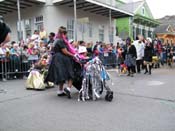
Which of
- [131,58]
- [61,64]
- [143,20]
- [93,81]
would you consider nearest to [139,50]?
[131,58]

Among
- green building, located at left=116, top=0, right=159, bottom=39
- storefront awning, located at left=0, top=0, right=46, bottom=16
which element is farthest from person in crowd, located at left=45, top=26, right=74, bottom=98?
green building, located at left=116, top=0, right=159, bottom=39

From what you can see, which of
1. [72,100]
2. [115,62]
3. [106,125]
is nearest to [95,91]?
[72,100]

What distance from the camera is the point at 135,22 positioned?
33156 millimetres

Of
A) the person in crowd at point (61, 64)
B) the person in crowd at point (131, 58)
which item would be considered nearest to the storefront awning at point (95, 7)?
the person in crowd at point (131, 58)

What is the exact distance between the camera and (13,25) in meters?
22.5

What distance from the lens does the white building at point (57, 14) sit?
19.5 metres

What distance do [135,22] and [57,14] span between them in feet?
50.6

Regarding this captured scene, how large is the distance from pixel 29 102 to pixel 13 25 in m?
16.2

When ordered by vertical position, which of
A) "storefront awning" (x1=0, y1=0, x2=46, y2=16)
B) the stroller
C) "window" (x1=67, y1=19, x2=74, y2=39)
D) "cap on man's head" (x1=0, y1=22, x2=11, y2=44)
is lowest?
the stroller

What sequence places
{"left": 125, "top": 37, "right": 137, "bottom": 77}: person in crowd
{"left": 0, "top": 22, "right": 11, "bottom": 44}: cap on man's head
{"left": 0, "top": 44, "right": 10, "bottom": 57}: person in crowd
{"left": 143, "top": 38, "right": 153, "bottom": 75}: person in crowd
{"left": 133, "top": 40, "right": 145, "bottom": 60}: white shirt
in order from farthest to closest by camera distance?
{"left": 143, "top": 38, "right": 153, "bottom": 75}: person in crowd
{"left": 133, "top": 40, "right": 145, "bottom": 60}: white shirt
{"left": 125, "top": 37, "right": 137, "bottom": 77}: person in crowd
{"left": 0, "top": 44, "right": 10, "bottom": 57}: person in crowd
{"left": 0, "top": 22, "right": 11, "bottom": 44}: cap on man's head

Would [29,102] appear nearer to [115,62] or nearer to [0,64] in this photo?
[0,64]

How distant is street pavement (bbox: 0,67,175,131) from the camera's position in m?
5.23

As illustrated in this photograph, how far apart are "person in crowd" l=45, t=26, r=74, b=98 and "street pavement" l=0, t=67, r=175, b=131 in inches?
21.5

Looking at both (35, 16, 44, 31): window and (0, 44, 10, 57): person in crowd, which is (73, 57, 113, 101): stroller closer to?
(0, 44, 10, 57): person in crowd
